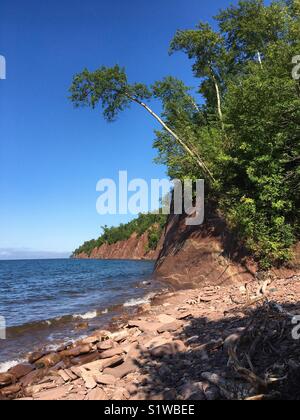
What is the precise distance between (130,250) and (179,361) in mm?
112966

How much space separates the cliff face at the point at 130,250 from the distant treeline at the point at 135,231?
5.47 ft

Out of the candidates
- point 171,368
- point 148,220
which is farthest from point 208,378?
point 148,220

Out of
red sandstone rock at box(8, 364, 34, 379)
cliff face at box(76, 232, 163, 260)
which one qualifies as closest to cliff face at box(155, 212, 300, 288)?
red sandstone rock at box(8, 364, 34, 379)

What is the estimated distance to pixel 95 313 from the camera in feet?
46.9

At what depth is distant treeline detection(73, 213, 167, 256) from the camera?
99.7 m

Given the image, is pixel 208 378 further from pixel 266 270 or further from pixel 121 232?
pixel 121 232

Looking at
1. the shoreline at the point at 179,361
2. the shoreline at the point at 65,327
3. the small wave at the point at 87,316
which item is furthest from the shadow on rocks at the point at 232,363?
the small wave at the point at 87,316

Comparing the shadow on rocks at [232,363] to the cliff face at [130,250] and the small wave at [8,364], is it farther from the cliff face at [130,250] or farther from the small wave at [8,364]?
the cliff face at [130,250]

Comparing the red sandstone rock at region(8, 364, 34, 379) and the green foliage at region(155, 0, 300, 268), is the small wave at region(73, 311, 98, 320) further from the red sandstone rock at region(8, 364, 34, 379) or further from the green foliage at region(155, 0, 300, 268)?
the green foliage at region(155, 0, 300, 268)

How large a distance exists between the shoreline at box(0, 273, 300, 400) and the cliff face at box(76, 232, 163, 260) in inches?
3367

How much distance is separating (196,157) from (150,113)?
3945mm

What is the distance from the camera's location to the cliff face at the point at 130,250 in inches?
4233

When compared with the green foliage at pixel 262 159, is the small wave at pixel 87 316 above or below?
below

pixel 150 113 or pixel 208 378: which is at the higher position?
pixel 150 113
